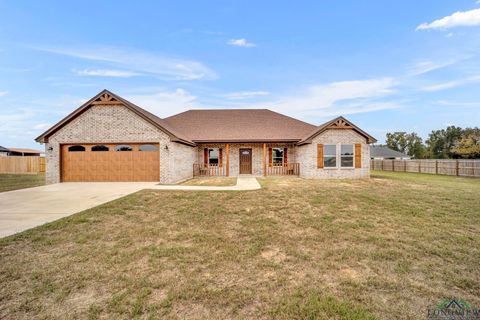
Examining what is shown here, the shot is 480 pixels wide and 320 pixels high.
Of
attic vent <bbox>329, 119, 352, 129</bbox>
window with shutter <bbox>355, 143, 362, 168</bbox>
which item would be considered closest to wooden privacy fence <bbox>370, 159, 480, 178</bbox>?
window with shutter <bbox>355, 143, 362, 168</bbox>

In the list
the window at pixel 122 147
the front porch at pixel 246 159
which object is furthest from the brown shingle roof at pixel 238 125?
the window at pixel 122 147

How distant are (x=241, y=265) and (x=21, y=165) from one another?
3150cm

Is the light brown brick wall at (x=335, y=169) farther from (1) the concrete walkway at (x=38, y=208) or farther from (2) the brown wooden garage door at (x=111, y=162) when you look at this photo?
(1) the concrete walkway at (x=38, y=208)

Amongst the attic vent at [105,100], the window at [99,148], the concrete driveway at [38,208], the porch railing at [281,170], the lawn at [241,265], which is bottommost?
the lawn at [241,265]

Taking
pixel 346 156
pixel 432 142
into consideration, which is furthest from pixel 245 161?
pixel 432 142

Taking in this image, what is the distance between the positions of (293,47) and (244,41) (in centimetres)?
476

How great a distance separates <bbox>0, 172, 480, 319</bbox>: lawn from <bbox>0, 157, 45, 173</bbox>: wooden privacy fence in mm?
24477

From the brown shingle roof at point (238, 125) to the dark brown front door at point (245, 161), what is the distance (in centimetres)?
155

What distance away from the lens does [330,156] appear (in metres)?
15.9

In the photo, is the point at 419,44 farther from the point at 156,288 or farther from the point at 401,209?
the point at 156,288

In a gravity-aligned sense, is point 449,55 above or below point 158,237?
above

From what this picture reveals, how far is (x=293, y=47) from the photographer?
2009 centimetres

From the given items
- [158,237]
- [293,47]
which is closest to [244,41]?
[293,47]

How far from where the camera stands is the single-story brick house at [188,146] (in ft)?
45.1
